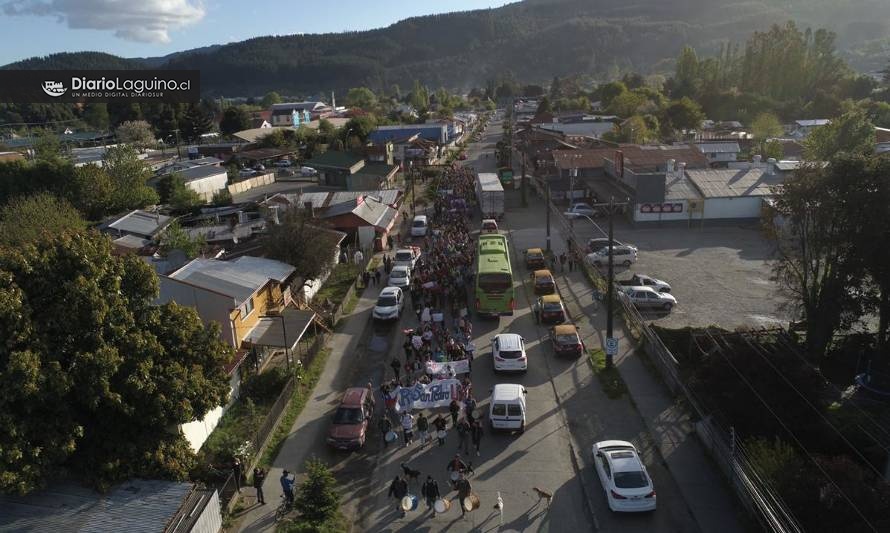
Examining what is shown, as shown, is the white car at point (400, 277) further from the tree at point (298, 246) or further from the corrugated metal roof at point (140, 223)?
the corrugated metal roof at point (140, 223)

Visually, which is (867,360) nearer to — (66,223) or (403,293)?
(403,293)

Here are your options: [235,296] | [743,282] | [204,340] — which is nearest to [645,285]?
[743,282]

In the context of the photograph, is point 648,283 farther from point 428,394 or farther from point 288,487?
point 288,487

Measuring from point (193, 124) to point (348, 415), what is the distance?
4273 inches

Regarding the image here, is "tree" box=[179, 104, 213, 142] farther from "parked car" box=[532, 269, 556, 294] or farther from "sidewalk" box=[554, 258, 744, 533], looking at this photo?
"sidewalk" box=[554, 258, 744, 533]

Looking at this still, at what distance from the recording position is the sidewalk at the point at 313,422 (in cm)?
1496

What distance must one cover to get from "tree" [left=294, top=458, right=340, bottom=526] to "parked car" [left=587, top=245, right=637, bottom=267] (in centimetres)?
2371

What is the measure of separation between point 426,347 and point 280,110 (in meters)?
134

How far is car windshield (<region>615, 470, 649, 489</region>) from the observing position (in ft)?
46.9

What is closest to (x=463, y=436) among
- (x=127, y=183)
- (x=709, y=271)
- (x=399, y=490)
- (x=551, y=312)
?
(x=399, y=490)

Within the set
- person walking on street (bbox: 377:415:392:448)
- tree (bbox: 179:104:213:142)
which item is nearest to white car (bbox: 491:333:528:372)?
person walking on street (bbox: 377:415:392:448)

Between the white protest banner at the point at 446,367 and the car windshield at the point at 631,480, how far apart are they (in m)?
7.02

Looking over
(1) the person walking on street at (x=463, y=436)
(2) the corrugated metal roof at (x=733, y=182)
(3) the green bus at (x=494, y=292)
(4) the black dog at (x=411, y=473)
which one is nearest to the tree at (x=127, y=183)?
(3) the green bus at (x=494, y=292)

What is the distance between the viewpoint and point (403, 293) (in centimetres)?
3117
